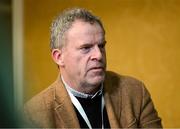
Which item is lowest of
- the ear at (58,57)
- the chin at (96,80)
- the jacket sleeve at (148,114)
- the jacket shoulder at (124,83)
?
the jacket sleeve at (148,114)

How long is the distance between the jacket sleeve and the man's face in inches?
6.4

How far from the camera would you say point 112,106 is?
0.80m

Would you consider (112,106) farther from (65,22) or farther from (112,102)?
(65,22)

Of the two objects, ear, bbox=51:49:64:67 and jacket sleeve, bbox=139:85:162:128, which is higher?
ear, bbox=51:49:64:67

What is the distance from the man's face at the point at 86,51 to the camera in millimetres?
719

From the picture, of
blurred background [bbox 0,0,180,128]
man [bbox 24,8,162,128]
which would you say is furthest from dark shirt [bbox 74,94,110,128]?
blurred background [bbox 0,0,180,128]

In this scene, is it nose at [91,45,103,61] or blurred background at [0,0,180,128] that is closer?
nose at [91,45,103,61]

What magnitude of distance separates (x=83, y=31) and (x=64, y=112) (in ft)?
0.61

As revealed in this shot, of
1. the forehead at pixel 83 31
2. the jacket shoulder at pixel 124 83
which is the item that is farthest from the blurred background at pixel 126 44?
the forehead at pixel 83 31

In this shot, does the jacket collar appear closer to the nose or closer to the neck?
the neck

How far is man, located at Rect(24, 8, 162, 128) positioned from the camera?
2.38 feet

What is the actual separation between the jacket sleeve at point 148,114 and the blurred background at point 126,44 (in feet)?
0.16

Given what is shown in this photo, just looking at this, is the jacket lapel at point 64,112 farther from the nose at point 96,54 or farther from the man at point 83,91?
the nose at point 96,54

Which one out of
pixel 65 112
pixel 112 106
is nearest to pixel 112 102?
pixel 112 106
